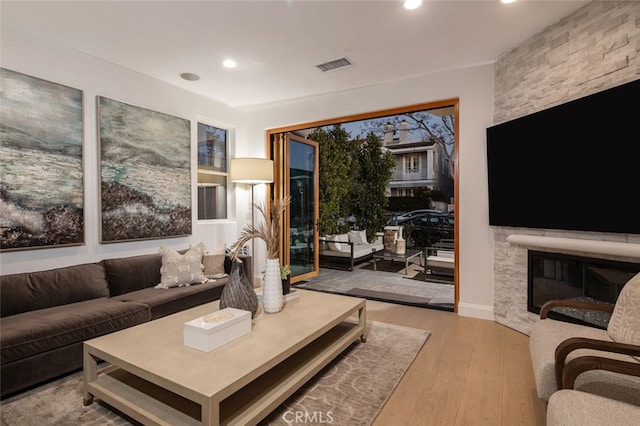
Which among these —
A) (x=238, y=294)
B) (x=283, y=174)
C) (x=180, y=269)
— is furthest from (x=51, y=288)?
(x=283, y=174)

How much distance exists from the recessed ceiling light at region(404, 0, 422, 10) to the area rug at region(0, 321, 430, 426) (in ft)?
9.14

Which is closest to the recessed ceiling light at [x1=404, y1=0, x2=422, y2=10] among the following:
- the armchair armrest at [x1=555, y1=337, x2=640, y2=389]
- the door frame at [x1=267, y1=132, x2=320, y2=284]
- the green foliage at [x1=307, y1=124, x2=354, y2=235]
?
the armchair armrest at [x1=555, y1=337, x2=640, y2=389]

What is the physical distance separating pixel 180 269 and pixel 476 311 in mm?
3270

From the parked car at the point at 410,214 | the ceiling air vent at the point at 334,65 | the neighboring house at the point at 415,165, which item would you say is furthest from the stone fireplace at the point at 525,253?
the neighboring house at the point at 415,165

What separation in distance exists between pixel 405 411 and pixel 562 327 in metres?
1.14

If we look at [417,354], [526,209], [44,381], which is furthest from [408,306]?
[44,381]

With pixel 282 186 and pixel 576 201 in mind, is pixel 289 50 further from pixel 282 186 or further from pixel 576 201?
pixel 576 201

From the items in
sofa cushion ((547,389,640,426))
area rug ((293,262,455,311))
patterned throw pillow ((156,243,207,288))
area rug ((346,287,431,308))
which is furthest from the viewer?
area rug ((293,262,455,311))

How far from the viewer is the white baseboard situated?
355 cm

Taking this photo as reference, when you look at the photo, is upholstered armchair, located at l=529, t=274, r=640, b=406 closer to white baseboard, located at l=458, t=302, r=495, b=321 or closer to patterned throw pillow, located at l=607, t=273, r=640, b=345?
patterned throw pillow, located at l=607, t=273, r=640, b=345

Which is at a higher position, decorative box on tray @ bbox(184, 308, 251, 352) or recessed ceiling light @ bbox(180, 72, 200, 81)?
recessed ceiling light @ bbox(180, 72, 200, 81)

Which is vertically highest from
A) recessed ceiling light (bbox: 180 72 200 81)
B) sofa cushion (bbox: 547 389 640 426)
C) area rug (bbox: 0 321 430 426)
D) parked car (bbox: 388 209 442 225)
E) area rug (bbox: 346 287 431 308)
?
recessed ceiling light (bbox: 180 72 200 81)

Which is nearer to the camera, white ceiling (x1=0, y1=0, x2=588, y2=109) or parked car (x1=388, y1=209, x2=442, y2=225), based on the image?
white ceiling (x1=0, y1=0, x2=588, y2=109)

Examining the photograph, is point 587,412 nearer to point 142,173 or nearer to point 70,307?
point 70,307
